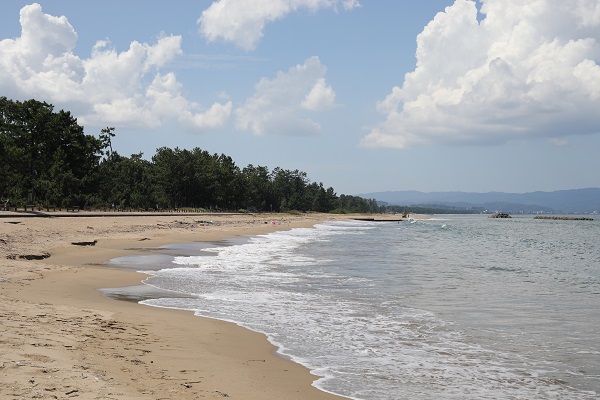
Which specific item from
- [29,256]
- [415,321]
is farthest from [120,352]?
[29,256]

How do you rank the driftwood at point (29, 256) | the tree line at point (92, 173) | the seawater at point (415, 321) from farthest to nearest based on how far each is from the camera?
the tree line at point (92, 173) < the driftwood at point (29, 256) < the seawater at point (415, 321)

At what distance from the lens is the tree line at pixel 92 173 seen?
236 ft

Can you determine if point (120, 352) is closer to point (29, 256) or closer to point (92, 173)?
point (29, 256)

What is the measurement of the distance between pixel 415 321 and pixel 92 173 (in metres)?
81.9

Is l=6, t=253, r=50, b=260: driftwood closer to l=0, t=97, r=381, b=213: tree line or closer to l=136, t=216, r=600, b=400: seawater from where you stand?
l=136, t=216, r=600, b=400: seawater

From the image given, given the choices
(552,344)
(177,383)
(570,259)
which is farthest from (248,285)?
(570,259)

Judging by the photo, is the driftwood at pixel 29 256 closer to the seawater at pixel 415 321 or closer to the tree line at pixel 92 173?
the seawater at pixel 415 321

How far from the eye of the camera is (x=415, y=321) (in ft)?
42.8

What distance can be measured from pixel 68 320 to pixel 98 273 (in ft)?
29.5

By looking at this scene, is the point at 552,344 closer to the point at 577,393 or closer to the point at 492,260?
the point at 577,393

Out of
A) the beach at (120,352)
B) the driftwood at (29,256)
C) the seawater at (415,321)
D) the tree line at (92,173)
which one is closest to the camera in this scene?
the beach at (120,352)

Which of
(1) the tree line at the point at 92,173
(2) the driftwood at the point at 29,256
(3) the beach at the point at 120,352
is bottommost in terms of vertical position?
(3) the beach at the point at 120,352

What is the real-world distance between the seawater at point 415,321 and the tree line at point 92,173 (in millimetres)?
48394

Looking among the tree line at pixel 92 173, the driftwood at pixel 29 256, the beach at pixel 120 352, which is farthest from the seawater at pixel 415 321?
the tree line at pixel 92 173
